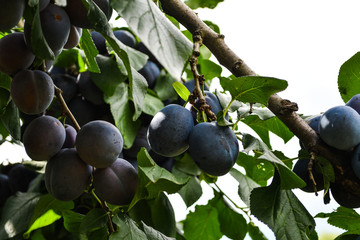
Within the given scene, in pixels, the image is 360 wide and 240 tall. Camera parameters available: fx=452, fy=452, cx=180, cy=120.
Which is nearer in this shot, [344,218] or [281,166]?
[281,166]

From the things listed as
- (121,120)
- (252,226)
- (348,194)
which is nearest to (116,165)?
(121,120)

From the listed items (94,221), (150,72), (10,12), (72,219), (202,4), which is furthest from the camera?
(150,72)

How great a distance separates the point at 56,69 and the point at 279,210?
0.64m

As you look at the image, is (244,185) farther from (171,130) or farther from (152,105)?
(171,130)


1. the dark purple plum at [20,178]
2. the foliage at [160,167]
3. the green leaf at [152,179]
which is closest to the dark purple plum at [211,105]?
the foliage at [160,167]

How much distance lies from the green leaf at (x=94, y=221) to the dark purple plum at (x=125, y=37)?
1.60ft

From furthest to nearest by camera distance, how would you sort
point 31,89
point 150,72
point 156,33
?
point 150,72 < point 31,89 < point 156,33

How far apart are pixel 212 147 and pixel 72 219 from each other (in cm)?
37

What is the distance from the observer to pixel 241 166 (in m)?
1.10

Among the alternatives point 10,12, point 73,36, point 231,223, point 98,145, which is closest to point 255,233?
point 231,223

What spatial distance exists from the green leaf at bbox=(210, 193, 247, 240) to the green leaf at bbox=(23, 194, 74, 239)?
373 mm

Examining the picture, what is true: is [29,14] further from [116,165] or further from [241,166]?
[241,166]

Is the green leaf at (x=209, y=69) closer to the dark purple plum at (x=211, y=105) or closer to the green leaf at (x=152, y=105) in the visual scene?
the green leaf at (x=152, y=105)

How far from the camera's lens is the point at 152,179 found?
65cm
